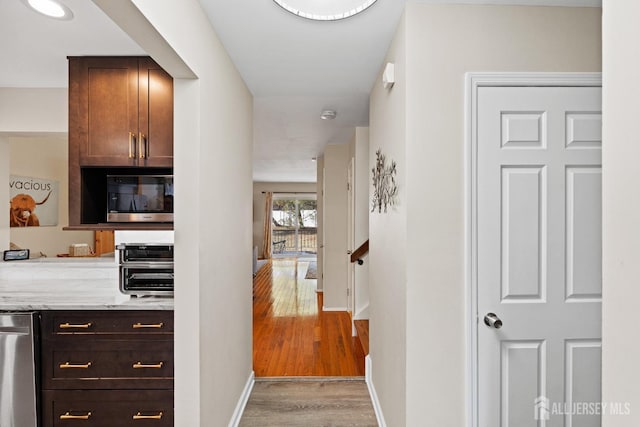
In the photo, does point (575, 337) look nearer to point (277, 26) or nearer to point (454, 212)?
point (454, 212)

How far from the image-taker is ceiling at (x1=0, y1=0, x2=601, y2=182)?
5.55 feet

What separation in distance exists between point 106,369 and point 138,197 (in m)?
0.96

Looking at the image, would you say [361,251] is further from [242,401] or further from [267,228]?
[267,228]

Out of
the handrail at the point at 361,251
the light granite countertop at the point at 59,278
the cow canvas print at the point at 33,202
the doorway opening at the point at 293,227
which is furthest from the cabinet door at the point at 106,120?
the doorway opening at the point at 293,227

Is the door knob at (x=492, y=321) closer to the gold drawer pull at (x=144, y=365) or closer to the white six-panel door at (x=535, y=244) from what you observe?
the white six-panel door at (x=535, y=244)

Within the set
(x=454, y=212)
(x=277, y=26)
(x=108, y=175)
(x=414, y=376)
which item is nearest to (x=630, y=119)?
(x=454, y=212)

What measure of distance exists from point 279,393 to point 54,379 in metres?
1.46

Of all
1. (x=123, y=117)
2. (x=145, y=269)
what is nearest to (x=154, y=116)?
(x=123, y=117)

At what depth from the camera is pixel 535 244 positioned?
1.59 meters

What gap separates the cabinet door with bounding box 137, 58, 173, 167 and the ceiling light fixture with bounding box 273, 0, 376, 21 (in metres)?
0.90

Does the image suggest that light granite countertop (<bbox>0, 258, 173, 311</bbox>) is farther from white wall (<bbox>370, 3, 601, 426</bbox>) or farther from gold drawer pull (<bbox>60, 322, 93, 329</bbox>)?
white wall (<bbox>370, 3, 601, 426</bbox>)

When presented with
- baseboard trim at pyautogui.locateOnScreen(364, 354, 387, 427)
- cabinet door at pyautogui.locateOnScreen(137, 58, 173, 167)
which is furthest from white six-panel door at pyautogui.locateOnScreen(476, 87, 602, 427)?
cabinet door at pyautogui.locateOnScreen(137, 58, 173, 167)

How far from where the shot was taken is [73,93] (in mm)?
2062

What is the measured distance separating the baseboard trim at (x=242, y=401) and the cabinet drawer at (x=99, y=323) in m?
0.83
